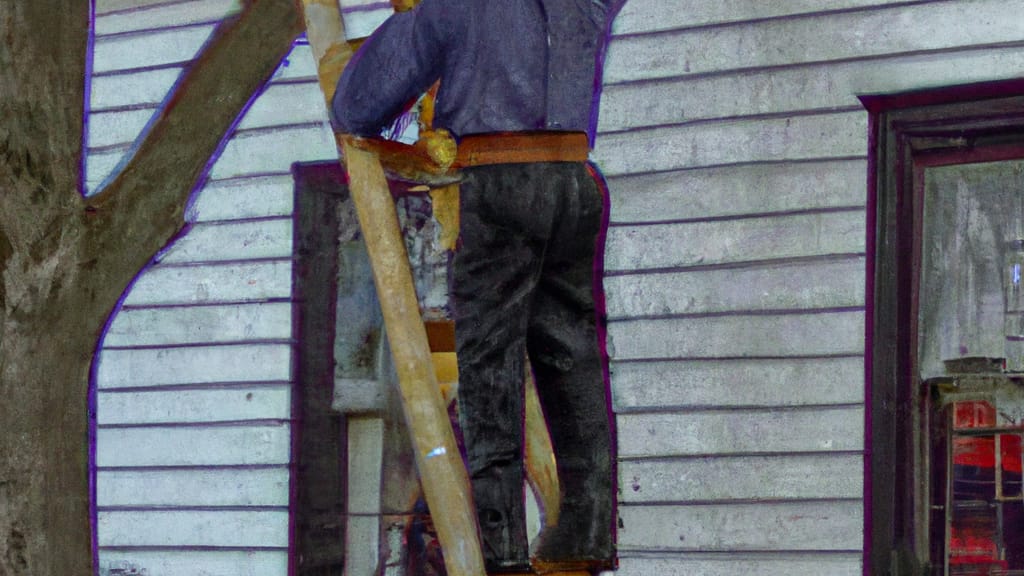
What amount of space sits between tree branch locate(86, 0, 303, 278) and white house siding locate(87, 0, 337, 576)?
51 mm

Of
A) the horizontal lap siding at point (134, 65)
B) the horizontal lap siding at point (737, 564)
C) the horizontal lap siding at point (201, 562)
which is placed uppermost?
the horizontal lap siding at point (134, 65)

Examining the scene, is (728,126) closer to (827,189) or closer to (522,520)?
(827,189)

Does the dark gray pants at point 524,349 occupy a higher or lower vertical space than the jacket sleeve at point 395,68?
lower

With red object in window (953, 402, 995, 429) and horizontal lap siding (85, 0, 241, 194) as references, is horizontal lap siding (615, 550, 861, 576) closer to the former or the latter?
red object in window (953, 402, 995, 429)

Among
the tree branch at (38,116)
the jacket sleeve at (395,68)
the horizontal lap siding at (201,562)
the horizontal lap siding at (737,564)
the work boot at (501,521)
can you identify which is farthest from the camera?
the tree branch at (38,116)

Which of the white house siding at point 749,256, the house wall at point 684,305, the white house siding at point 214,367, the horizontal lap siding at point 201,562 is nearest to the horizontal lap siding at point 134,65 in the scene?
the white house siding at point 214,367

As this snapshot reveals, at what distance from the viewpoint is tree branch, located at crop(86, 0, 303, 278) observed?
4852 mm

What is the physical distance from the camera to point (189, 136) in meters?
4.89

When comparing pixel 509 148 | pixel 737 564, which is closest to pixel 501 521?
pixel 509 148

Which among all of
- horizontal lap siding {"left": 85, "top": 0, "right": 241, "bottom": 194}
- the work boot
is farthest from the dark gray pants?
horizontal lap siding {"left": 85, "top": 0, "right": 241, "bottom": 194}

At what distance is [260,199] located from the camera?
4863mm

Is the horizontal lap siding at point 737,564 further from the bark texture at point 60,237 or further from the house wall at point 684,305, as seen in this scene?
the bark texture at point 60,237

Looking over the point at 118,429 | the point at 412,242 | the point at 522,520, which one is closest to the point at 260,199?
the point at 412,242

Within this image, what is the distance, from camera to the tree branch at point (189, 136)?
4.85 m
